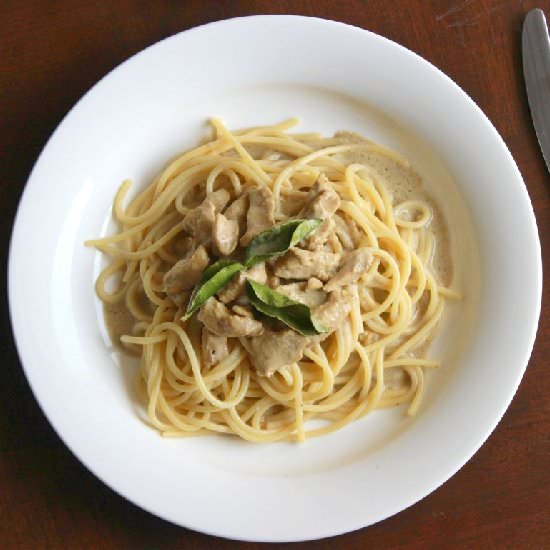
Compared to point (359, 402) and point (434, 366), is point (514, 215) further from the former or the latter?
point (359, 402)

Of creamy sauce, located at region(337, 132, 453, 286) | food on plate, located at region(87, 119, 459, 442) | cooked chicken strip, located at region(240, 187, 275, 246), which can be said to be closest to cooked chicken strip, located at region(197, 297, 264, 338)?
food on plate, located at region(87, 119, 459, 442)

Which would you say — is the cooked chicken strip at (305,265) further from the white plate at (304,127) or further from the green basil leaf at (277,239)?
the white plate at (304,127)

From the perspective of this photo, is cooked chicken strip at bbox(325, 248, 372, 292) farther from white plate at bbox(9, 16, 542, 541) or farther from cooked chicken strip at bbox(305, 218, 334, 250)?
white plate at bbox(9, 16, 542, 541)

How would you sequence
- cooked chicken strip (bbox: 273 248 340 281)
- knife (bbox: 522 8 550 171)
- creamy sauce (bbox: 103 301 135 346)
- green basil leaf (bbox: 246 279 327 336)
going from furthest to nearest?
knife (bbox: 522 8 550 171)
creamy sauce (bbox: 103 301 135 346)
cooked chicken strip (bbox: 273 248 340 281)
green basil leaf (bbox: 246 279 327 336)

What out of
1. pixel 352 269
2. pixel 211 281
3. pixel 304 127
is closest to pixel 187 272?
pixel 211 281

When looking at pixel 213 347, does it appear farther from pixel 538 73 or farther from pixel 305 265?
pixel 538 73

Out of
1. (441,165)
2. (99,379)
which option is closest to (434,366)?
(441,165)
